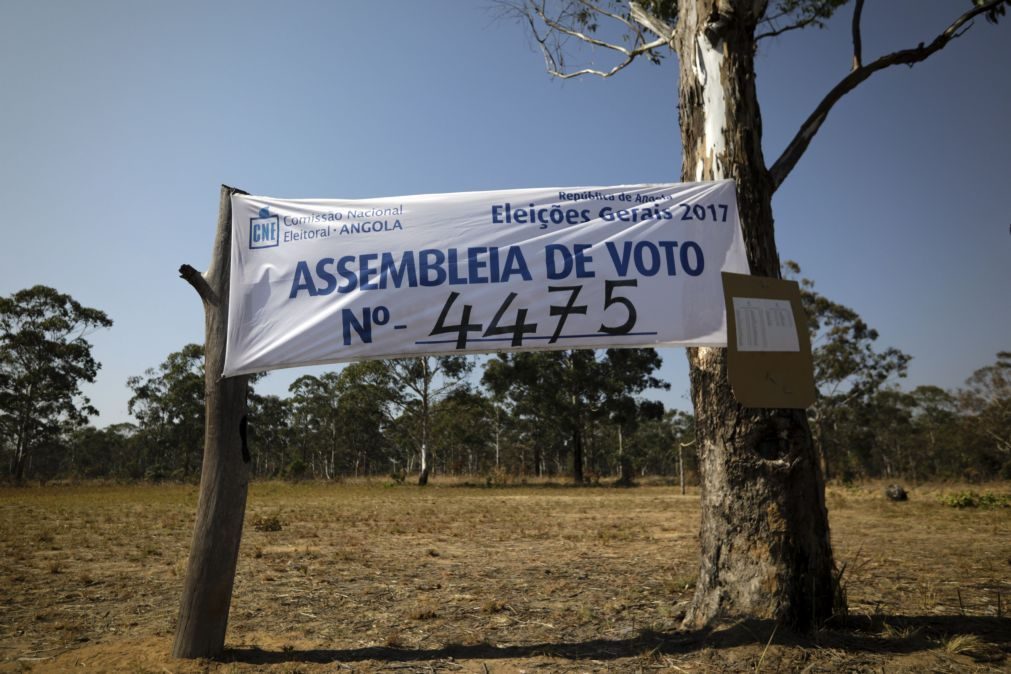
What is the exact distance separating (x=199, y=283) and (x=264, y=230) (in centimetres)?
53

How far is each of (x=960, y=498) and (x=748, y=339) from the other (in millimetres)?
14427

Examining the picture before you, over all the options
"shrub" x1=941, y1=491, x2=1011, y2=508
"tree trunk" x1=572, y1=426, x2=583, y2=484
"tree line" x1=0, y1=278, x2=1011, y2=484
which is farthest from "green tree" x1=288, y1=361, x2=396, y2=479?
"shrub" x1=941, y1=491, x2=1011, y2=508

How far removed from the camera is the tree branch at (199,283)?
3.52 metres

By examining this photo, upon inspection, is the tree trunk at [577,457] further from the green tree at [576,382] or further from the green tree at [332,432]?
the green tree at [332,432]

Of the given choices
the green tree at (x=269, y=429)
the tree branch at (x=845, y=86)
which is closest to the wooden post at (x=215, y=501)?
the tree branch at (x=845, y=86)

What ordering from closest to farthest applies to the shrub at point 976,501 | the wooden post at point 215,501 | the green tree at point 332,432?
the wooden post at point 215,501 → the shrub at point 976,501 → the green tree at point 332,432

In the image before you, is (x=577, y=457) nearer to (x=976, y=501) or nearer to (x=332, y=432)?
(x=976, y=501)

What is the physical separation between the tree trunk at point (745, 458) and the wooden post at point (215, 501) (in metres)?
2.76

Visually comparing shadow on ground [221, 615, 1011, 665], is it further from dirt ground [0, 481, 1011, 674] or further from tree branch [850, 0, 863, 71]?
tree branch [850, 0, 863, 71]

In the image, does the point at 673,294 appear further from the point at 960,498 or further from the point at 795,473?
the point at 960,498

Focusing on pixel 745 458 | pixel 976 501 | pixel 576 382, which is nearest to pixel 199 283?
pixel 745 458

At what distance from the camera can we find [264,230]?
12.4 ft

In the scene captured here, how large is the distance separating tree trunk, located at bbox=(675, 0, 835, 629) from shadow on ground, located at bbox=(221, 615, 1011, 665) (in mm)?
139

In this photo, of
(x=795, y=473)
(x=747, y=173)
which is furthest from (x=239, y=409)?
(x=747, y=173)
